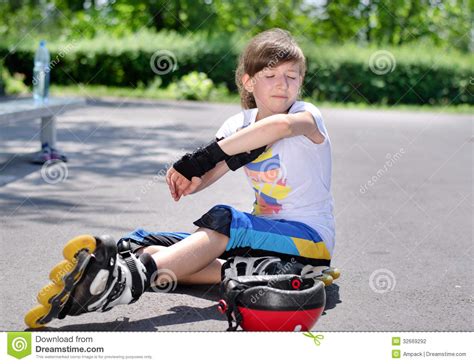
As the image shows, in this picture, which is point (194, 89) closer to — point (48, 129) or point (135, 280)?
point (48, 129)

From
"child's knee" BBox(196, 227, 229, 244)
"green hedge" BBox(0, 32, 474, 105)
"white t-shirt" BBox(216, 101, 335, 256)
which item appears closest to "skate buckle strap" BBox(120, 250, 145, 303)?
"child's knee" BBox(196, 227, 229, 244)

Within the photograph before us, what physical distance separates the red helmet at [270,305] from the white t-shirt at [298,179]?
0.59 metres

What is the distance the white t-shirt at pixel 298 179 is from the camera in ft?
11.8

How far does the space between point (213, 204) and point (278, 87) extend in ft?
9.14

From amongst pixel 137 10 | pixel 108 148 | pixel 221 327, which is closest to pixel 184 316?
pixel 221 327

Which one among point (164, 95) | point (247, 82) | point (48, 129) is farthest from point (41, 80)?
point (164, 95)

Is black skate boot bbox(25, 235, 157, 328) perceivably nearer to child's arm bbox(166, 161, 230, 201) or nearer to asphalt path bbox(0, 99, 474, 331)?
asphalt path bbox(0, 99, 474, 331)

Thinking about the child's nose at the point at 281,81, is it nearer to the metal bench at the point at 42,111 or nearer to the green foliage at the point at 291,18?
the metal bench at the point at 42,111

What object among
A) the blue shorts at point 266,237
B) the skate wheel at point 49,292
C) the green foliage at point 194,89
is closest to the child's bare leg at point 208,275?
the blue shorts at point 266,237

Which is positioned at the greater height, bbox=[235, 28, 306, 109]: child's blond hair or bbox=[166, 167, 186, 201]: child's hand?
bbox=[235, 28, 306, 109]: child's blond hair

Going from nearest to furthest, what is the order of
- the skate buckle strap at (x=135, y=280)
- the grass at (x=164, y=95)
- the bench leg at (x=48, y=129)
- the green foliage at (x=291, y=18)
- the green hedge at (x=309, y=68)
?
1. the skate buckle strap at (x=135, y=280)
2. the bench leg at (x=48, y=129)
3. the grass at (x=164, y=95)
4. the green hedge at (x=309, y=68)
5. the green foliage at (x=291, y=18)

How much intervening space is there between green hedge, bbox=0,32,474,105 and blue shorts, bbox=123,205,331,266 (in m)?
19.6

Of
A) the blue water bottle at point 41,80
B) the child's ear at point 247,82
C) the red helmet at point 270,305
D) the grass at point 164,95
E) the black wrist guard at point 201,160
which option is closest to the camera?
the red helmet at point 270,305

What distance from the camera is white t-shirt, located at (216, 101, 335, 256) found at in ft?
11.8
